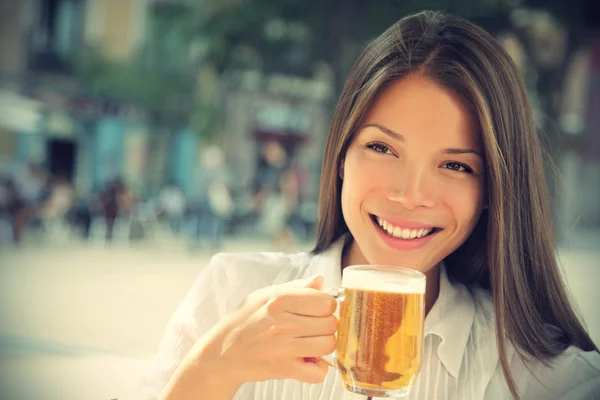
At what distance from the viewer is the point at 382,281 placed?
3.82 ft

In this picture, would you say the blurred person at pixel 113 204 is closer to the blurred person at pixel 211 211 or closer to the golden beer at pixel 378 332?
the blurred person at pixel 211 211

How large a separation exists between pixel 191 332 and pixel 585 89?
25.0 metres

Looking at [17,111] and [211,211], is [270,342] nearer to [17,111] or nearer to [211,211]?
[211,211]

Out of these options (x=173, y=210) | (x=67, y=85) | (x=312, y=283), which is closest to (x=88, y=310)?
(x=312, y=283)

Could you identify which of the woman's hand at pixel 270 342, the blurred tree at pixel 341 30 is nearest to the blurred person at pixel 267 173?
the blurred tree at pixel 341 30

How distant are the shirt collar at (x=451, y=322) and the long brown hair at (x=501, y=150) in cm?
9

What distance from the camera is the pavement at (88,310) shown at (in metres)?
4.07

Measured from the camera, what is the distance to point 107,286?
7.84m

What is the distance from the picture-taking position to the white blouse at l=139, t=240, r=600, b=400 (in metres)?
1.42

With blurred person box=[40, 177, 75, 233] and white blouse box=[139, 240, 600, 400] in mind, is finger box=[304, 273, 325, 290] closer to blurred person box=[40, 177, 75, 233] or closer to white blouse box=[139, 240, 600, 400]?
white blouse box=[139, 240, 600, 400]

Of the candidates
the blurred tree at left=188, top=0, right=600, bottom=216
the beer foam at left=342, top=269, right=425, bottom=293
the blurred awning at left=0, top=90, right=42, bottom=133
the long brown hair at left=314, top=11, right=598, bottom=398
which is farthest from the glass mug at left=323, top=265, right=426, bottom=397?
the blurred awning at left=0, top=90, right=42, bottom=133

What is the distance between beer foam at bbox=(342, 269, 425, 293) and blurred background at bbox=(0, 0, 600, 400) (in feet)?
2.55

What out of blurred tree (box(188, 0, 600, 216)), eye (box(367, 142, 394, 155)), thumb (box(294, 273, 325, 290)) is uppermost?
blurred tree (box(188, 0, 600, 216))

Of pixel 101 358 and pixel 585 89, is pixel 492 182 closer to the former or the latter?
pixel 101 358
